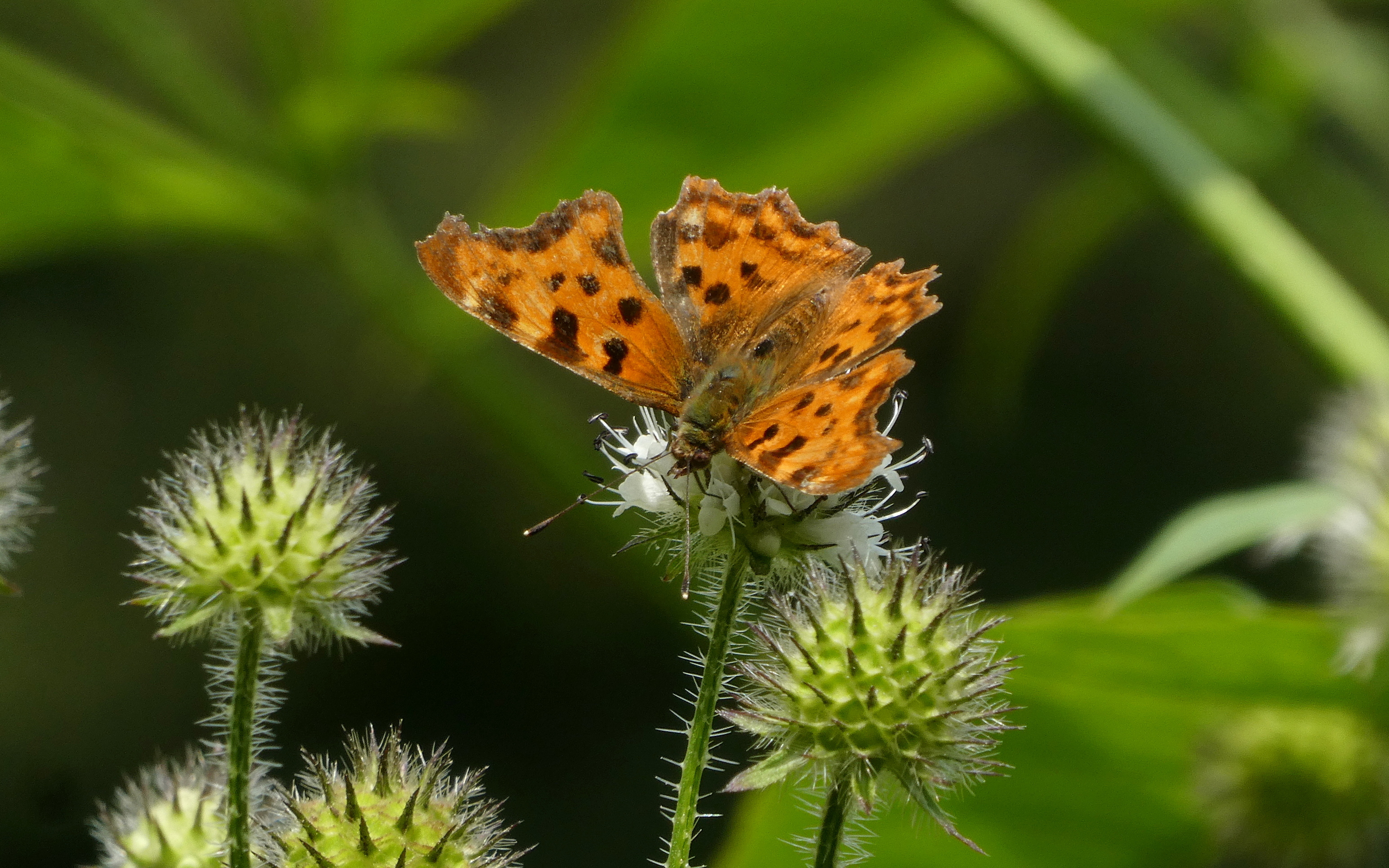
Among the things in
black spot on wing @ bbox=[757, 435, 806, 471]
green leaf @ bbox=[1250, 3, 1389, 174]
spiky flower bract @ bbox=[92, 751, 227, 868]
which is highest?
green leaf @ bbox=[1250, 3, 1389, 174]

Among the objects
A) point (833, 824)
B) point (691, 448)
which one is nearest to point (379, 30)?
point (691, 448)

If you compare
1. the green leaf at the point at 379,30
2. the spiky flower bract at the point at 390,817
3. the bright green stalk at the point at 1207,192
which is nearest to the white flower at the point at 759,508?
the spiky flower bract at the point at 390,817

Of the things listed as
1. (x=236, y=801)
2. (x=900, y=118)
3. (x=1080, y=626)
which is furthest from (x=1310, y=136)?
(x=236, y=801)

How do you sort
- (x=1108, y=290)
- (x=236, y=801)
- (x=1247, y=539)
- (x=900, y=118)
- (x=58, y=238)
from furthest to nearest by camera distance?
1. (x=1108, y=290)
2. (x=900, y=118)
3. (x=58, y=238)
4. (x=1247, y=539)
5. (x=236, y=801)

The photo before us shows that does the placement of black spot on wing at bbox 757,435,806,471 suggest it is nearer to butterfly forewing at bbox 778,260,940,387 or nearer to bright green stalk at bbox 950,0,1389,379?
butterfly forewing at bbox 778,260,940,387

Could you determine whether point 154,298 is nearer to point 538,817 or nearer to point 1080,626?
point 538,817

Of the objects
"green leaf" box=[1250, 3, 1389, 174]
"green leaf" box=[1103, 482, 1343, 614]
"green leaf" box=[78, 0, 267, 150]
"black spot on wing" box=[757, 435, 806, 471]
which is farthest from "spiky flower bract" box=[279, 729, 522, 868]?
"green leaf" box=[1250, 3, 1389, 174]

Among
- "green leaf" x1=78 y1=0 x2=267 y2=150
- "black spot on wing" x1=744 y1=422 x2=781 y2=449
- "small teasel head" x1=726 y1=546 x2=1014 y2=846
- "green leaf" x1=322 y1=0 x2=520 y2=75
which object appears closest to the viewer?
"small teasel head" x1=726 y1=546 x2=1014 y2=846
